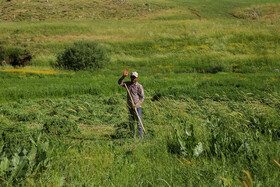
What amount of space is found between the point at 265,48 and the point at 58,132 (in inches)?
1340

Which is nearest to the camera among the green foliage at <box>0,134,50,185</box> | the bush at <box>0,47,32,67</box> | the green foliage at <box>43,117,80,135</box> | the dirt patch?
Answer: the green foliage at <box>0,134,50,185</box>

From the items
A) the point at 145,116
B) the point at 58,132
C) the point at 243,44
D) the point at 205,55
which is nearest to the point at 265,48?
the point at 243,44

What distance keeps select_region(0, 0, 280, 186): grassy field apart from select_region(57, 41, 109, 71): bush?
124 centimetres

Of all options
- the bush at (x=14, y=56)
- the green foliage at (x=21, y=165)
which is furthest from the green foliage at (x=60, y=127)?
the bush at (x=14, y=56)

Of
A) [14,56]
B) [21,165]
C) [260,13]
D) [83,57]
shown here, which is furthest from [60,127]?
[260,13]

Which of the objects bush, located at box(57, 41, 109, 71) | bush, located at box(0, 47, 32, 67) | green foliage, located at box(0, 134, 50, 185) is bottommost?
bush, located at box(0, 47, 32, 67)

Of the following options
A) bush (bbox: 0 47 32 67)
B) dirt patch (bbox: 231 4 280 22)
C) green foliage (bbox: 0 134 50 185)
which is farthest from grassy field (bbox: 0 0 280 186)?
bush (bbox: 0 47 32 67)

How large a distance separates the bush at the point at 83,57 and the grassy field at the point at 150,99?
1238 mm

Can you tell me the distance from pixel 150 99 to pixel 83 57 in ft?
59.6

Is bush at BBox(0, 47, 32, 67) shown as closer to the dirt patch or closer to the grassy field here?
the grassy field

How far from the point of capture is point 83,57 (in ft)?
94.0

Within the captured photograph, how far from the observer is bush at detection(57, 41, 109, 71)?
2878cm

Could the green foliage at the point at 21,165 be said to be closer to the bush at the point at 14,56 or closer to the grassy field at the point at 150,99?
the grassy field at the point at 150,99

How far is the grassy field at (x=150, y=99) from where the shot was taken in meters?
4.42
